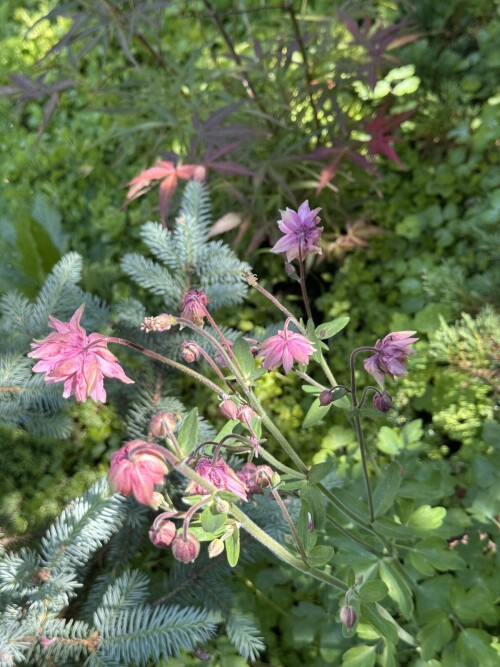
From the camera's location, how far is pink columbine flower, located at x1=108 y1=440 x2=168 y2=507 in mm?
641

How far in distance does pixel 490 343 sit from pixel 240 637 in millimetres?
982

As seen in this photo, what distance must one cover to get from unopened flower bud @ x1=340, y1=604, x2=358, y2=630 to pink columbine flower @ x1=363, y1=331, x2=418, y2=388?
342mm

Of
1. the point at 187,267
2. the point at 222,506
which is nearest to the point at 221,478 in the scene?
the point at 222,506

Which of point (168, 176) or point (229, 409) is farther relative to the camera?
point (168, 176)

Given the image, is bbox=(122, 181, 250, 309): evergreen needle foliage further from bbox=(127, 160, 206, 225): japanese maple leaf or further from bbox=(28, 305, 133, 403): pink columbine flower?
bbox=(28, 305, 133, 403): pink columbine flower

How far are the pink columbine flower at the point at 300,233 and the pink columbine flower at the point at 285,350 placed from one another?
0.12m

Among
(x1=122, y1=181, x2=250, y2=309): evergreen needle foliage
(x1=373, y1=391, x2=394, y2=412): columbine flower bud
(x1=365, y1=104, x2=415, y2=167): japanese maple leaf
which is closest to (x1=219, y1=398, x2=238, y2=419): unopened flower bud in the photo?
(x1=373, y1=391, x2=394, y2=412): columbine flower bud

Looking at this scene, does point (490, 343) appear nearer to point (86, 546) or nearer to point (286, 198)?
point (286, 198)

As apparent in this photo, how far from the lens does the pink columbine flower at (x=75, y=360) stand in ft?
2.46

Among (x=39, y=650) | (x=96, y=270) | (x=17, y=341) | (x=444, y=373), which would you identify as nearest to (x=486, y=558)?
(x=444, y=373)

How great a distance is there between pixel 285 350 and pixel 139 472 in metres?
0.31

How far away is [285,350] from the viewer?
2.87 ft

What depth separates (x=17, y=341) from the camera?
4.81 feet

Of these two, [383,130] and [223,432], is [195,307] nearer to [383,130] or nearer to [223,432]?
[223,432]
